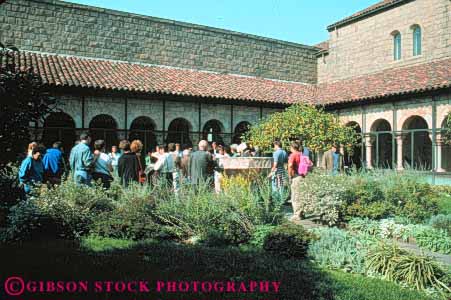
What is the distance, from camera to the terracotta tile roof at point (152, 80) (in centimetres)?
1497

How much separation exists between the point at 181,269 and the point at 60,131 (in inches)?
445

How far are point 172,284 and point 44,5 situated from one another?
1658 cm

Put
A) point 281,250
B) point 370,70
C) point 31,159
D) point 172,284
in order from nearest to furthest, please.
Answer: point 172,284
point 281,250
point 31,159
point 370,70

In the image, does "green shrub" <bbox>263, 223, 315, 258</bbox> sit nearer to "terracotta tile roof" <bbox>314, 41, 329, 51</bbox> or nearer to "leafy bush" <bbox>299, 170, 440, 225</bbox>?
"leafy bush" <bbox>299, 170, 440, 225</bbox>

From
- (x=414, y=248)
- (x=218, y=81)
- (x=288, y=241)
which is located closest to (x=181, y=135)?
(x=218, y=81)

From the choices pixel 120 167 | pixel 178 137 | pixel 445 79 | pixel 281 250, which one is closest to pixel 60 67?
pixel 178 137

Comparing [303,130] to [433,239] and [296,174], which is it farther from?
[433,239]

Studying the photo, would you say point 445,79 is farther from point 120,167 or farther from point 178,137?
point 120,167

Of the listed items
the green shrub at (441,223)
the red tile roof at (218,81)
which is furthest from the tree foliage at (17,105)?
the red tile roof at (218,81)

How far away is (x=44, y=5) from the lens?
17516 millimetres

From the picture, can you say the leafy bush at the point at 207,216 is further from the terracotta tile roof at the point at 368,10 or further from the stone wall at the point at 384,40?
the terracotta tile roof at the point at 368,10

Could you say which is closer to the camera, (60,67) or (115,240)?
(115,240)

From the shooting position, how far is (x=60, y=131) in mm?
14703

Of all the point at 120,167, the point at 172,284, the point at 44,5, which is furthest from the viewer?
the point at 44,5
